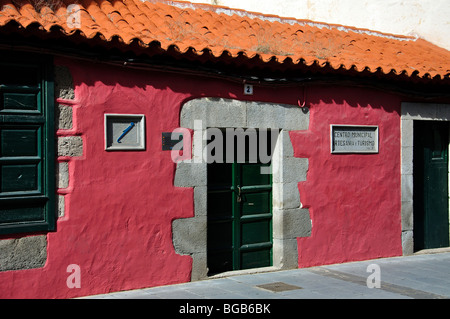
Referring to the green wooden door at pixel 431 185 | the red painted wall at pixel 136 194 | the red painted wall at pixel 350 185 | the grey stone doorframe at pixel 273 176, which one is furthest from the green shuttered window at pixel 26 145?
the green wooden door at pixel 431 185

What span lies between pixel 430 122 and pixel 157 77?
5.04m

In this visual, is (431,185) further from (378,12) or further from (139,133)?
(139,133)

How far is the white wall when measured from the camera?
10758 millimetres

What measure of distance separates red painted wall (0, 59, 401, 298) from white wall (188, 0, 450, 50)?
3516 mm

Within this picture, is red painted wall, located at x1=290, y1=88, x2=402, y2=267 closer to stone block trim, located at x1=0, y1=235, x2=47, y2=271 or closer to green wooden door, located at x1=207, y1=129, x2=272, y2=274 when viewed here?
green wooden door, located at x1=207, y1=129, x2=272, y2=274

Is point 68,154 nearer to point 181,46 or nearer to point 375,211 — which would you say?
point 181,46

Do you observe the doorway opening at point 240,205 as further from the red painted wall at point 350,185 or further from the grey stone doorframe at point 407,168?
the grey stone doorframe at point 407,168

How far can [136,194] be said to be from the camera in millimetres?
6566

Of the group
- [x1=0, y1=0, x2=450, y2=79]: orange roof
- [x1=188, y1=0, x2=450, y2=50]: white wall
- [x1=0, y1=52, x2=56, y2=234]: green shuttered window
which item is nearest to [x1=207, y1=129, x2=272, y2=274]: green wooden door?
[x1=0, y1=0, x2=450, y2=79]: orange roof

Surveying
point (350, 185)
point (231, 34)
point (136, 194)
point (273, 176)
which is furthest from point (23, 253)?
point (350, 185)

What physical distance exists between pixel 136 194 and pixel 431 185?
5.32 metres

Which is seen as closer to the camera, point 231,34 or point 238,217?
point 238,217

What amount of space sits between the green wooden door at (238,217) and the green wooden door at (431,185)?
294cm

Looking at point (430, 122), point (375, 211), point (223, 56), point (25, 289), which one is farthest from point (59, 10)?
point (430, 122)
